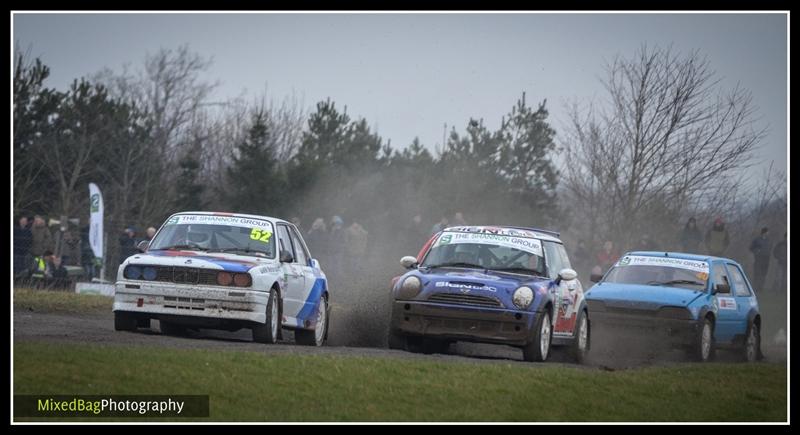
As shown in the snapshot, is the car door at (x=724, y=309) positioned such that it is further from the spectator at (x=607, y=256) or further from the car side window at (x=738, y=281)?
the spectator at (x=607, y=256)

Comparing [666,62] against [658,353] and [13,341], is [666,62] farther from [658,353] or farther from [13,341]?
[13,341]

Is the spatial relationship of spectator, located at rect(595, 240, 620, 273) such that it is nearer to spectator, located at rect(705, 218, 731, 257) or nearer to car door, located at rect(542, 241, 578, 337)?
spectator, located at rect(705, 218, 731, 257)

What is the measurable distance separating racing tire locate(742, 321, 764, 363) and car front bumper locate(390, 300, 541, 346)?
556cm

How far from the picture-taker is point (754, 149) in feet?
82.7

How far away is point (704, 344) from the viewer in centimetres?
1781

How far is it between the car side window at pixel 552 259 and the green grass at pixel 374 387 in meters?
2.26

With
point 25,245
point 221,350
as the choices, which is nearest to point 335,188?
point 25,245

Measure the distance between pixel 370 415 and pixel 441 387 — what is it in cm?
121

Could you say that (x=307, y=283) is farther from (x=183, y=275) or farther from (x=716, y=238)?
(x=716, y=238)

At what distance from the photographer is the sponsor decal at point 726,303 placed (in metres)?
18.5

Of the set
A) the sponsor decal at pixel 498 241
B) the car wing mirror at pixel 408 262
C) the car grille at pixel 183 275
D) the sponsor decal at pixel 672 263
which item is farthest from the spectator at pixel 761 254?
the car grille at pixel 183 275

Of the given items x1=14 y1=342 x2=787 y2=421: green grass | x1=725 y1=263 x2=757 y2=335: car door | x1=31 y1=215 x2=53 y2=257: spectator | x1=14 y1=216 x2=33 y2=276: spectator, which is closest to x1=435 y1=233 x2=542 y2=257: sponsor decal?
x1=14 y1=342 x2=787 y2=421: green grass

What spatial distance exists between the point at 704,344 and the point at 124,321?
304 inches

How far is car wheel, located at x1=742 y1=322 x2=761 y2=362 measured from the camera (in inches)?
755
